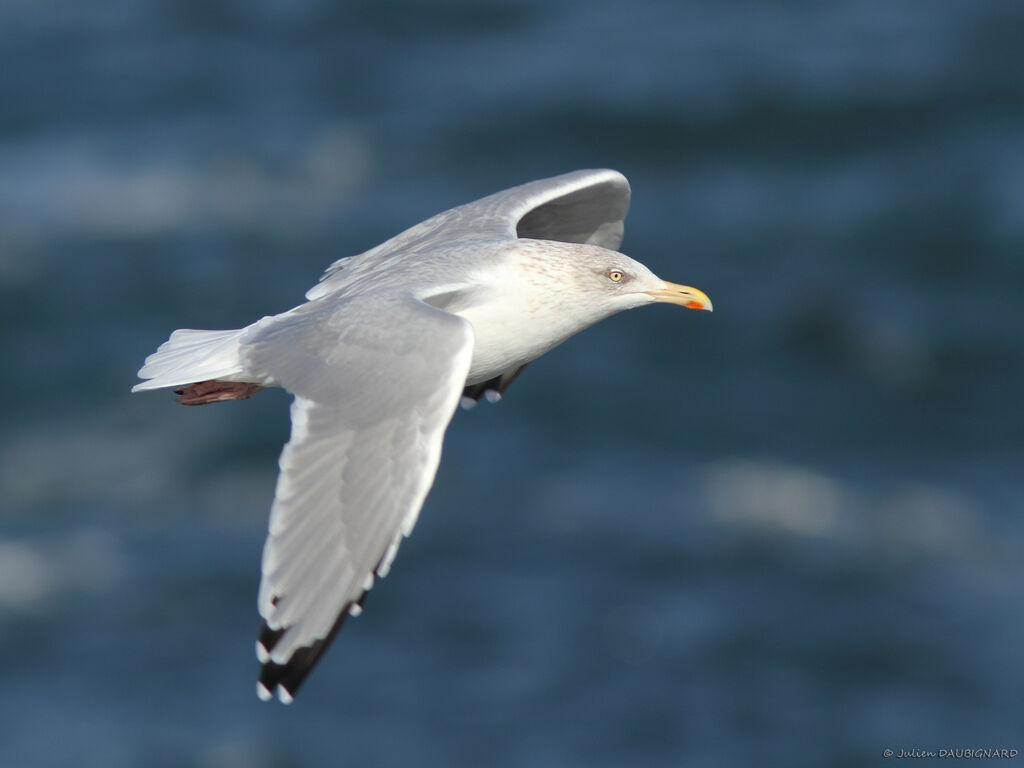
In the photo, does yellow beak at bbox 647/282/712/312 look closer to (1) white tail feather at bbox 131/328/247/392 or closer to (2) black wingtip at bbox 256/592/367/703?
(1) white tail feather at bbox 131/328/247/392

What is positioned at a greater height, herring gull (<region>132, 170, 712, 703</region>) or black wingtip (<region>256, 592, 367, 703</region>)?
herring gull (<region>132, 170, 712, 703</region>)

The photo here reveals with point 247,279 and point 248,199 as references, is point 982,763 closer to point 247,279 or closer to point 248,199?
point 247,279

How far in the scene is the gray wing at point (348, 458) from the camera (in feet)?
19.4

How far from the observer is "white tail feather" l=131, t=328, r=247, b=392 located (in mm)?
7031

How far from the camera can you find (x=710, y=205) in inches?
953

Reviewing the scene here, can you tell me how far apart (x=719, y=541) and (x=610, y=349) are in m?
3.42

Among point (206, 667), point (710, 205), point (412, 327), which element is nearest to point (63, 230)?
point (206, 667)

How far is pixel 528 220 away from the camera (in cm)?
899

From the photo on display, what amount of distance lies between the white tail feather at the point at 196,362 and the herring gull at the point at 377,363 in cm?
1

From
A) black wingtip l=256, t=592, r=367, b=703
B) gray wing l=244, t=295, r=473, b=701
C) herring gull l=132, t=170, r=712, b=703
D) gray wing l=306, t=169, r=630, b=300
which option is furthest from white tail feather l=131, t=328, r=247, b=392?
black wingtip l=256, t=592, r=367, b=703

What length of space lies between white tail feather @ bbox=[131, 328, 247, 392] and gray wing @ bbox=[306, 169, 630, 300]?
713 mm

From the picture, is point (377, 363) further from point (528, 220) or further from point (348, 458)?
Result: point (528, 220)

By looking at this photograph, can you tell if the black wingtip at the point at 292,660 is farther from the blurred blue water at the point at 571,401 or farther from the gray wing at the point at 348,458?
the blurred blue water at the point at 571,401

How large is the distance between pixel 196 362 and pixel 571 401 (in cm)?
1378
